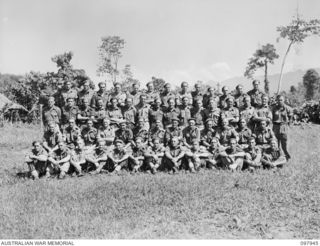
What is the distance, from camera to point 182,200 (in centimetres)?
668

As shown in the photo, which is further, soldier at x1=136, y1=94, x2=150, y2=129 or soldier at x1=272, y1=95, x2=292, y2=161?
soldier at x1=272, y1=95, x2=292, y2=161

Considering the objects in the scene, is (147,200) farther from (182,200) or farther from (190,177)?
(190,177)

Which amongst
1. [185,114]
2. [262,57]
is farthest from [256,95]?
[262,57]

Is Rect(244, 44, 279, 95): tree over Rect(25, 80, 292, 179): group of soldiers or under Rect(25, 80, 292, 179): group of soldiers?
over

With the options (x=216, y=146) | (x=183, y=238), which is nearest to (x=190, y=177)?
(x=216, y=146)

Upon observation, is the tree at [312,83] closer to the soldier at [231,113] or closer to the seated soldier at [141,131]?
the soldier at [231,113]

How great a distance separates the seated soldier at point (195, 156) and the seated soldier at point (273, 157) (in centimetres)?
129

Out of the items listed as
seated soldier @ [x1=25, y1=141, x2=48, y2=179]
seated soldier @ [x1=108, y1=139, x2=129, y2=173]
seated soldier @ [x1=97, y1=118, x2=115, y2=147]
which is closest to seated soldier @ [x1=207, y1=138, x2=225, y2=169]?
seated soldier @ [x1=108, y1=139, x2=129, y2=173]

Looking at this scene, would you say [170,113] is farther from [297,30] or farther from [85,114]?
[297,30]

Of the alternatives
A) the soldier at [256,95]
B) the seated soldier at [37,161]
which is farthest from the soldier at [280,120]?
the seated soldier at [37,161]

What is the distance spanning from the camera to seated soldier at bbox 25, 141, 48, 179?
331 inches

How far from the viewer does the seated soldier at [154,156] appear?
878 cm

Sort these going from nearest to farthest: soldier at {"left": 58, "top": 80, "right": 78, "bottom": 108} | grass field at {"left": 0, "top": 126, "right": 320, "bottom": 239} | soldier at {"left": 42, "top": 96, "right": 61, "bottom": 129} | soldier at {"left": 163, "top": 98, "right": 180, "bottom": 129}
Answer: grass field at {"left": 0, "top": 126, "right": 320, "bottom": 239}, soldier at {"left": 42, "top": 96, "right": 61, "bottom": 129}, soldier at {"left": 163, "top": 98, "right": 180, "bottom": 129}, soldier at {"left": 58, "top": 80, "right": 78, "bottom": 108}

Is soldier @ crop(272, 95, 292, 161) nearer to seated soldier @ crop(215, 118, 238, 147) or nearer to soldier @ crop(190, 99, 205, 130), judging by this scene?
seated soldier @ crop(215, 118, 238, 147)
